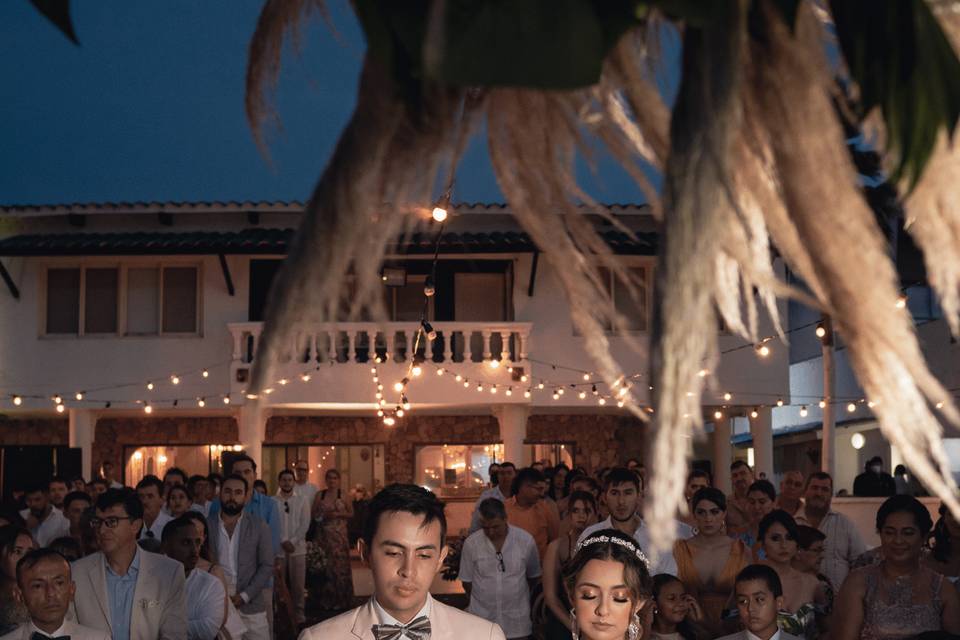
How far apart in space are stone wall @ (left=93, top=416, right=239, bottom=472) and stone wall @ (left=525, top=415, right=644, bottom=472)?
5.64 meters

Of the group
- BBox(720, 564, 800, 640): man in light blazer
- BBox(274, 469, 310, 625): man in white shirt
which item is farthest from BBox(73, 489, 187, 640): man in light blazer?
BBox(274, 469, 310, 625): man in white shirt

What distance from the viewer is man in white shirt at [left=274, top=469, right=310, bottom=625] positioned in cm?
1265

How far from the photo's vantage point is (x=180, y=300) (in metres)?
20.1

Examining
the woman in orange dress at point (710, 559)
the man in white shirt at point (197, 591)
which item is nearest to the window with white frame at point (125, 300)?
the man in white shirt at point (197, 591)

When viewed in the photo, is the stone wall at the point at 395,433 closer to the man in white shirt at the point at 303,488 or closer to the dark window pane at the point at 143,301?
the dark window pane at the point at 143,301

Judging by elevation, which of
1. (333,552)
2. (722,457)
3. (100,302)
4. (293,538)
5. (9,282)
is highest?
(9,282)

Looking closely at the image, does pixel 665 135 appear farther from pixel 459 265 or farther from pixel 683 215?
pixel 459 265

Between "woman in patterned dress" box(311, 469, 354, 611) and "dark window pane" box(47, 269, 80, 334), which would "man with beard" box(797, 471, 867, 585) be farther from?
"dark window pane" box(47, 269, 80, 334)

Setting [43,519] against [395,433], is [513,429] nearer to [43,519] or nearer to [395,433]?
[395,433]

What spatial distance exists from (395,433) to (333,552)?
8.13 m

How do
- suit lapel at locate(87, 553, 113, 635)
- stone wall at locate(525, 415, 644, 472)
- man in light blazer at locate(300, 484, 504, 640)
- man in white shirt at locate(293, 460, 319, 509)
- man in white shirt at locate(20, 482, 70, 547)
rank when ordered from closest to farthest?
1. man in light blazer at locate(300, 484, 504, 640)
2. suit lapel at locate(87, 553, 113, 635)
3. man in white shirt at locate(20, 482, 70, 547)
4. man in white shirt at locate(293, 460, 319, 509)
5. stone wall at locate(525, 415, 644, 472)

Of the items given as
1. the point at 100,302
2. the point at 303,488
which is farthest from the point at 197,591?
the point at 100,302

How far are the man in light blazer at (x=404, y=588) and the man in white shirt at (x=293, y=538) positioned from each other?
953 cm

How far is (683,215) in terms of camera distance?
59cm
